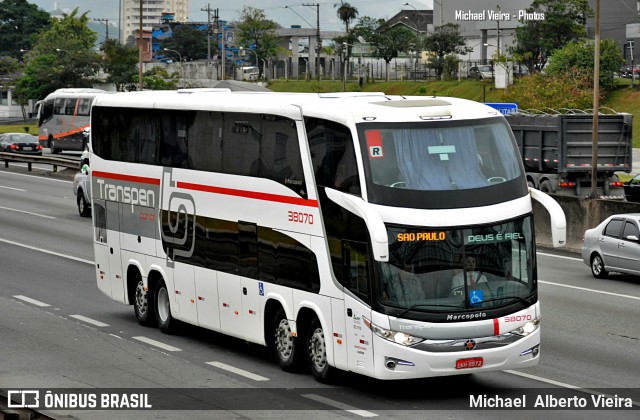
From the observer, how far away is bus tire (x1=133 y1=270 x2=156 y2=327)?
20188 mm

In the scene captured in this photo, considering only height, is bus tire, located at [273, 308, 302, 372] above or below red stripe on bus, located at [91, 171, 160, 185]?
below

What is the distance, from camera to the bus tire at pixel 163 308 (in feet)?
64.3

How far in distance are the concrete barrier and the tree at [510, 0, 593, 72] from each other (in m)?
66.3

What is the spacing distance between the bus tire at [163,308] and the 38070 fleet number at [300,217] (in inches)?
170

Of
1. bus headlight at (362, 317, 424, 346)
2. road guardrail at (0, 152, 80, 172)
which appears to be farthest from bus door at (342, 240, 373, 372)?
road guardrail at (0, 152, 80, 172)

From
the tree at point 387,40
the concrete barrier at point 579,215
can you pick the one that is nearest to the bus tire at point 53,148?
the concrete barrier at point 579,215

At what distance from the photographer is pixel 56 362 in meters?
17.3

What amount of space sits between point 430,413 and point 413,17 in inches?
7266

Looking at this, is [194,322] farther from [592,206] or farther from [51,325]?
[592,206]

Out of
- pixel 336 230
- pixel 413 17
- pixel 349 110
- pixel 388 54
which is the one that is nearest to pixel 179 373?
pixel 336 230

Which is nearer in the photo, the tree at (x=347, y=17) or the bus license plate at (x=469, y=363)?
the bus license plate at (x=469, y=363)

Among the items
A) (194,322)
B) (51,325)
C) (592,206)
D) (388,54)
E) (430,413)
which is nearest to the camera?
(430,413)

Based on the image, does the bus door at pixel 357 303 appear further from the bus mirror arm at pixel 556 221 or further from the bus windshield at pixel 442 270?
the bus mirror arm at pixel 556 221

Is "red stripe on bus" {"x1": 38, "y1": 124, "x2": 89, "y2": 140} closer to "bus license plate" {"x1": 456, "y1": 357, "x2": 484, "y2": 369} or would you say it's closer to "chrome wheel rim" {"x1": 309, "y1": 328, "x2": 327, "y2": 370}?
"chrome wheel rim" {"x1": 309, "y1": 328, "x2": 327, "y2": 370}
